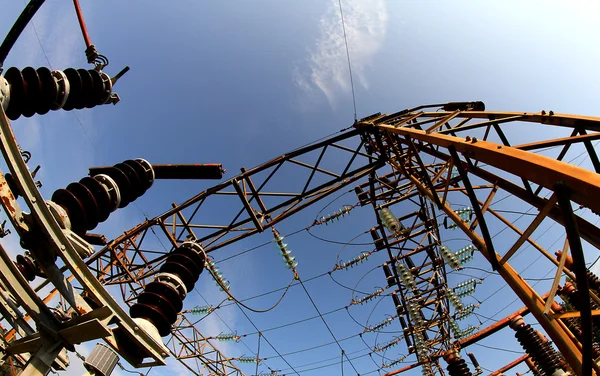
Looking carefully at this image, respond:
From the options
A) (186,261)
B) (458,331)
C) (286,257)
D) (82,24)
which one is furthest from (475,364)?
(82,24)

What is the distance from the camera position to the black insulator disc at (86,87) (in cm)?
714

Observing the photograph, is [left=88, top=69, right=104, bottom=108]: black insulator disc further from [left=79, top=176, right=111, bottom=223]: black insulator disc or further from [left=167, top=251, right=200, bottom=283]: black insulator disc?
[left=167, top=251, right=200, bottom=283]: black insulator disc

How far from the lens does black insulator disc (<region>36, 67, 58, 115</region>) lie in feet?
19.7

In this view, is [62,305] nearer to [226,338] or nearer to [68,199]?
[68,199]

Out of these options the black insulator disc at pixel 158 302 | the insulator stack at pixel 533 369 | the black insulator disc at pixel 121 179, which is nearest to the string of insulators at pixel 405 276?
the insulator stack at pixel 533 369

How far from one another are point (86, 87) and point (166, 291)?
5291 mm

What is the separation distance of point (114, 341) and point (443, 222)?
439 inches

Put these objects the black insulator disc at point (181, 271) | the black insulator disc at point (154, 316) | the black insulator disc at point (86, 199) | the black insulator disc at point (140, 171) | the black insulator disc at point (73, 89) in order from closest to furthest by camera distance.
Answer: the black insulator disc at point (154, 316), the black insulator disc at point (86, 199), the black insulator disc at point (181, 271), the black insulator disc at point (140, 171), the black insulator disc at point (73, 89)

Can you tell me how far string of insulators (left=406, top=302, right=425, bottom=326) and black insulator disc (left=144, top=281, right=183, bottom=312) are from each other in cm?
1301

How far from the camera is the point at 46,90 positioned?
6062 millimetres

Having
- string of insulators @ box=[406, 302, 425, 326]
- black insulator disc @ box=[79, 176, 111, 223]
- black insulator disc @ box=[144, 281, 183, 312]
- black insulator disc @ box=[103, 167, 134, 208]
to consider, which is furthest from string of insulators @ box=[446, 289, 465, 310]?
black insulator disc @ box=[79, 176, 111, 223]

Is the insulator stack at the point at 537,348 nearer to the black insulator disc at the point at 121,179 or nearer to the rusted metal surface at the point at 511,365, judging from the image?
the rusted metal surface at the point at 511,365

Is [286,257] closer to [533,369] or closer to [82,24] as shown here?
[82,24]

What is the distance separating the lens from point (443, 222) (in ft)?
39.0
